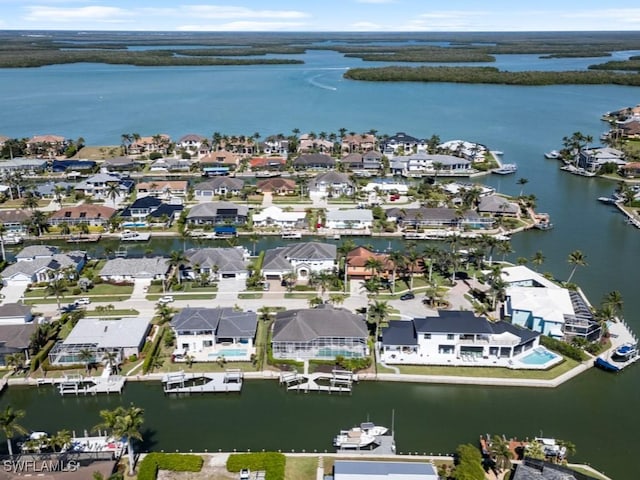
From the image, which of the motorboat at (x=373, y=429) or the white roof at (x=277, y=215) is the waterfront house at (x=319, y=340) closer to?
the motorboat at (x=373, y=429)

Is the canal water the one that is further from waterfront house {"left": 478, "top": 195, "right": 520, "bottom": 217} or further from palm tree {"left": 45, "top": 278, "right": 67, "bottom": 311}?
palm tree {"left": 45, "top": 278, "right": 67, "bottom": 311}

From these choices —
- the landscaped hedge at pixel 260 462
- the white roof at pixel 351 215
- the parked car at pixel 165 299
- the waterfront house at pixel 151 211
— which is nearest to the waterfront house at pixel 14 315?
the parked car at pixel 165 299

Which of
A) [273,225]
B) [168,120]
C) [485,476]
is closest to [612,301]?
[485,476]

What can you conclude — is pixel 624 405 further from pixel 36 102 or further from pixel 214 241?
pixel 36 102

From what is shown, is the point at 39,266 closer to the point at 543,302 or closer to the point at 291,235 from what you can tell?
the point at 291,235

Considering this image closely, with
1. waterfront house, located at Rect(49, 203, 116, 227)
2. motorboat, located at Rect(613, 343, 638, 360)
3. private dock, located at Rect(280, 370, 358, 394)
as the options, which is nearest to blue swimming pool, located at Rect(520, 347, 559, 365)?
motorboat, located at Rect(613, 343, 638, 360)

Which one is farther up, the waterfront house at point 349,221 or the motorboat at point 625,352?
the waterfront house at point 349,221
